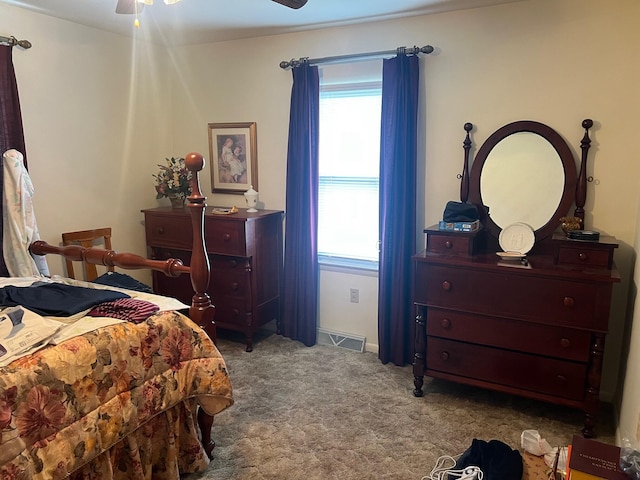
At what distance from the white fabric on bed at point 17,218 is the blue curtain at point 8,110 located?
10 centimetres

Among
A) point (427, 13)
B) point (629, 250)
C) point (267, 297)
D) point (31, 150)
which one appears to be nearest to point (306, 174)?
point (267, 297)

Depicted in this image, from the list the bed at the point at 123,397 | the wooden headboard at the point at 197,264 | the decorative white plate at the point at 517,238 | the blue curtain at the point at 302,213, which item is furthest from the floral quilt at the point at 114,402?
the decorative white plate at the point at 517,238

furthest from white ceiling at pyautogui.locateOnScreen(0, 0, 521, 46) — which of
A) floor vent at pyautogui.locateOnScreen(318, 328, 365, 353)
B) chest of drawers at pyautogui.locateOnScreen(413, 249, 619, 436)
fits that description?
floor vent at pyautogui.locateOnScreen(318, 328, 365, 353)

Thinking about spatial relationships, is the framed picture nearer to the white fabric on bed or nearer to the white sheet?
the white fabric on bed

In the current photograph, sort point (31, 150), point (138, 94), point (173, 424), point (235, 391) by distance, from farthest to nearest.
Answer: point (138, 94), point (31, 150), point (235, 391), point (173, 424)

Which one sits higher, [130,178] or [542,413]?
[130,178]

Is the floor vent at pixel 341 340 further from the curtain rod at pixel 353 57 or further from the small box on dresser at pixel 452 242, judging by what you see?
the curtain rod at pixel 353 57

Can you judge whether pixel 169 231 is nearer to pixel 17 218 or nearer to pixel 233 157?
pixel 233 157

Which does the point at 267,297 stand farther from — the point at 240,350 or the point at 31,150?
the point at 31,150

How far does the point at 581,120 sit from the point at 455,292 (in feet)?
4.04

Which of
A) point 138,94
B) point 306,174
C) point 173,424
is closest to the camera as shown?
point 173,424

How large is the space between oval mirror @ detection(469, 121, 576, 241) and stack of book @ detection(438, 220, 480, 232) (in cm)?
26

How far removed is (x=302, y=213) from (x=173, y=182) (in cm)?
113

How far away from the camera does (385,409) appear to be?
270 cm
